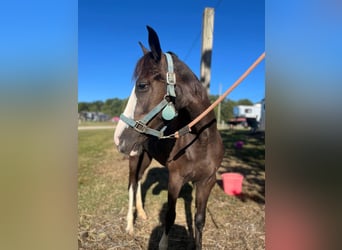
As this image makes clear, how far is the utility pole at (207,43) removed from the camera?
4836 mm

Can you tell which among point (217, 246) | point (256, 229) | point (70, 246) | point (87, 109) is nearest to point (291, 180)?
point (70, 246)

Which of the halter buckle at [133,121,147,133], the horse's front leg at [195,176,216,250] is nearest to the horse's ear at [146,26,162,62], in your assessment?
the halter buckle at [133,121,147,133]

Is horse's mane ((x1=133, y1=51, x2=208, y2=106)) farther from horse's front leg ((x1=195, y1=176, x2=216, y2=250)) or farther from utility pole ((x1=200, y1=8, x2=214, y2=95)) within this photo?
utility pole ((x1=200, y1=8, x2=214, y2=95))

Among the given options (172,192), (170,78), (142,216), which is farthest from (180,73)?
(142,216)

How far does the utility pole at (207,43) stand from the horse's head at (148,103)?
9.72ft

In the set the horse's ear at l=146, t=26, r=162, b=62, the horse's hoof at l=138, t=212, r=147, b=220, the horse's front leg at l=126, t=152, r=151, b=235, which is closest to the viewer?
the horse's ear at l=146, t=26, r=162, b=62

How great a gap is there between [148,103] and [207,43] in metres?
3.21

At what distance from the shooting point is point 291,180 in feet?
2.52

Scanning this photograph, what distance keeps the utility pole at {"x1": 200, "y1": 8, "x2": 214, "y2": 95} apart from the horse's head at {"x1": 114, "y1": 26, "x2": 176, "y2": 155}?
296cm

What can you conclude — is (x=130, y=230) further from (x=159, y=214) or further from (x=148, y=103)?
(x=148, y=103)

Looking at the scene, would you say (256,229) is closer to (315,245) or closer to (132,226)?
(132,226)

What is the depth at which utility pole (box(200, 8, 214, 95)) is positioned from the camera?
4.84 m

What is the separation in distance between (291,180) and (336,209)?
0.13 meters

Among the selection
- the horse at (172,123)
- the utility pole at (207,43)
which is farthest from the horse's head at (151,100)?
the utility pole at (207,43)
